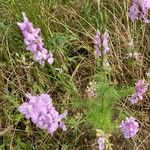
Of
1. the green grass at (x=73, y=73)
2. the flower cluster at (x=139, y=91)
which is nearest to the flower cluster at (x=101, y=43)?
the green grass at (x=73, y=73)

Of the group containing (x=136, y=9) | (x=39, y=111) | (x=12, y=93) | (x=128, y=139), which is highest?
(x=136, y=9)

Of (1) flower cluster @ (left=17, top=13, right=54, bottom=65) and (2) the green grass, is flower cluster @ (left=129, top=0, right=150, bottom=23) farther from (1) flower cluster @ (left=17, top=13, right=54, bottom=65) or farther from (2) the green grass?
(1) flower cluster @ (left=17, top=13, right=54, bottom=65)

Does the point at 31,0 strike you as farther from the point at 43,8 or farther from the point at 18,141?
the point at 18,141

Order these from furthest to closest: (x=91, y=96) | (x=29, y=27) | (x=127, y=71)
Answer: (x=127, y=71) < (x=91, y=96) < (x=29, y=27)

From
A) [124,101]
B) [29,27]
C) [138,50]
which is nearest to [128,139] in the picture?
[124,101]

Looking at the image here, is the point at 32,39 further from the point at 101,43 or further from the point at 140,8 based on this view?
the point at 140,8

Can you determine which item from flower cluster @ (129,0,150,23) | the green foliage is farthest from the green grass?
flower cluster @ (129,0,150,23)

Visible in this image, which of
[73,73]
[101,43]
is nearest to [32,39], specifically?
[101,43]
